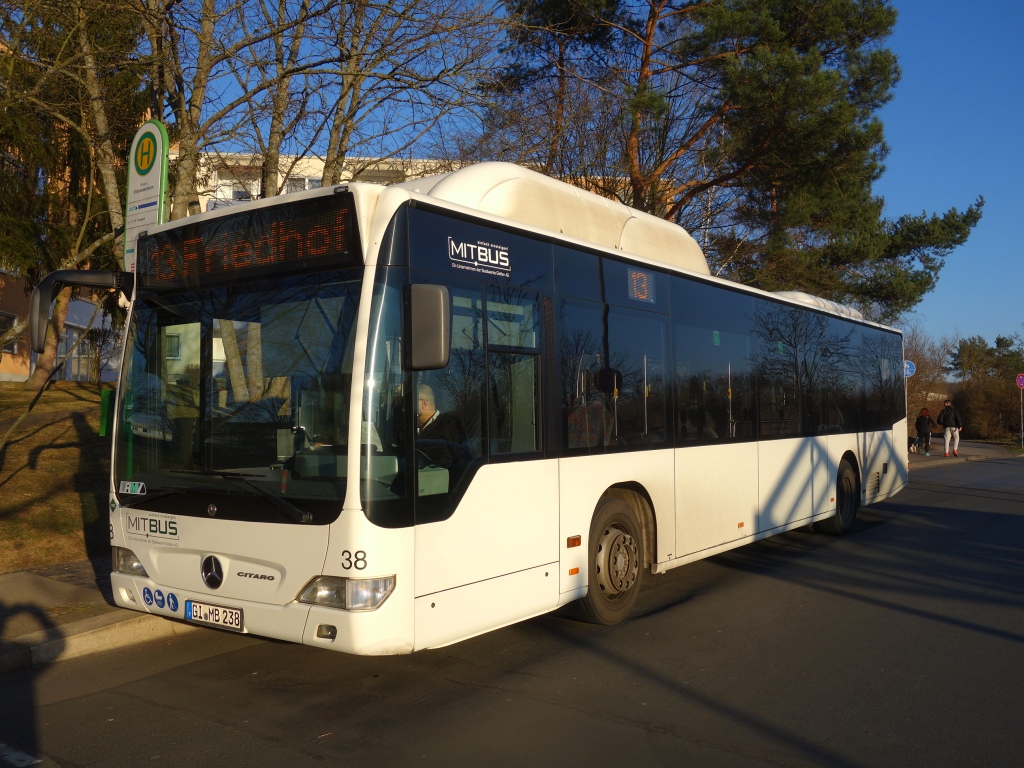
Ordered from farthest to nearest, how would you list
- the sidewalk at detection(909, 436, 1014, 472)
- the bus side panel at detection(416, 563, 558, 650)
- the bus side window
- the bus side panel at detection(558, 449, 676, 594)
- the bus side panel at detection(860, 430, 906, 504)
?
the sidewalk at detection(909, 436, 1014, 472)
the bus side panel at detection(860, 430, 906, 504)
the bus side panel at detection(558, 449, 676, 594)
the bus side window
the bus side panel at detection(416, 563, 558, 650)

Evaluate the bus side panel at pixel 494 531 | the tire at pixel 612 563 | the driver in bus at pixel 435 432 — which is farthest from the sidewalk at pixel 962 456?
the driver in bus at pixel 435 432

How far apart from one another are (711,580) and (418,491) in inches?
206

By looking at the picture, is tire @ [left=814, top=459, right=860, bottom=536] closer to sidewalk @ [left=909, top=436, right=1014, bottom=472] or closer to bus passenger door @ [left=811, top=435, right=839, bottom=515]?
bus passenger door @ [left=811, top=435, right=839, bottom=515]

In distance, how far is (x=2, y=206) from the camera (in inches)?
830

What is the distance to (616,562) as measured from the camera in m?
7.17

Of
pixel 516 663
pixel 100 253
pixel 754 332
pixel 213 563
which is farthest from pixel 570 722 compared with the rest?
pixel 100 253

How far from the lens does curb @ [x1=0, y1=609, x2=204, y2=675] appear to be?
6.20 meters

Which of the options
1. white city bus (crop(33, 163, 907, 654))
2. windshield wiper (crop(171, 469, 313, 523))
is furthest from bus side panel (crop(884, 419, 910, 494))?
windshield wiper (crop(171, 469, 313, 523))

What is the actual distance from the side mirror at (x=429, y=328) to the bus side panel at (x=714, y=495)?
12.5ft

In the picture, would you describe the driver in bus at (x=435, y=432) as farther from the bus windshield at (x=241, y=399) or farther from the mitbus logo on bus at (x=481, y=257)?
the mitbus logo on bus at (x=481, y=257)

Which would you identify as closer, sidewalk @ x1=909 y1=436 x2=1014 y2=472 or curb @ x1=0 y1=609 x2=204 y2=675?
curb @ x1=0 y1=609 x2=204 y2=675

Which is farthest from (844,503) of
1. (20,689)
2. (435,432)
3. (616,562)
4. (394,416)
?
(20,689)

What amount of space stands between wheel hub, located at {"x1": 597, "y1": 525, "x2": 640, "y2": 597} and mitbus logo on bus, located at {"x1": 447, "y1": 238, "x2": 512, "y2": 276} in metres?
2.36

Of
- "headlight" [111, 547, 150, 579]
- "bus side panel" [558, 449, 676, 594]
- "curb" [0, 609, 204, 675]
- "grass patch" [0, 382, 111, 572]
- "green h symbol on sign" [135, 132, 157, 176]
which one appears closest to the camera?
"headlight" [111, 547, 150, 579]
